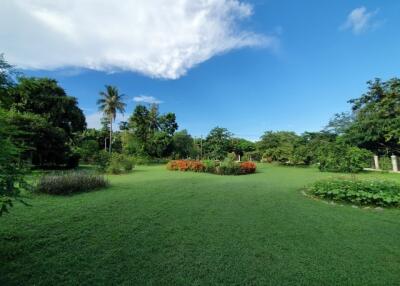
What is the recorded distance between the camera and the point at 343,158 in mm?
14867

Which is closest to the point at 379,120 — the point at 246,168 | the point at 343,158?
the point at 343,158

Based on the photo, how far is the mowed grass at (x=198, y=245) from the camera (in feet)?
8.32

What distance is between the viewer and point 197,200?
20.9 ft

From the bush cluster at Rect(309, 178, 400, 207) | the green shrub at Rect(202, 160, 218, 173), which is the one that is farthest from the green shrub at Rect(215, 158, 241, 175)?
the bush cluster at Rect(309, 178, 400, 207)

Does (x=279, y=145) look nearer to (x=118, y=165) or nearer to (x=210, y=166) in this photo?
(x=210, y=166)

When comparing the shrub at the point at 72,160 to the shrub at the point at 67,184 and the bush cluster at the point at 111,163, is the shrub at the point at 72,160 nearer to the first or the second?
the bush cluster at the point at 111,163

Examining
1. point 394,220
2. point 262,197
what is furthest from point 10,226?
point 394,220

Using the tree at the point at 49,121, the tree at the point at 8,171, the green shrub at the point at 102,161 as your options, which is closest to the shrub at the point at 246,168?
the green shrub at the point at 102,161

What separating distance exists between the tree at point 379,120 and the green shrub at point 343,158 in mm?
3026

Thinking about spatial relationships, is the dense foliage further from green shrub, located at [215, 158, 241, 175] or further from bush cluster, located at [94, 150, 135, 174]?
green shrub, located at [215, 158, 241, 175]

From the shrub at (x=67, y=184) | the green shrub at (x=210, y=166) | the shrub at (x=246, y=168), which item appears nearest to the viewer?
the shrub at (x=67, y=184)

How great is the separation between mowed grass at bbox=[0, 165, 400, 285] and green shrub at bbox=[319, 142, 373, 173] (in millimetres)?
10497

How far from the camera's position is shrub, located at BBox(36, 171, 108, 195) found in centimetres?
720

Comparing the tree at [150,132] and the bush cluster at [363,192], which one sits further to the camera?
the tree at [150,132]
